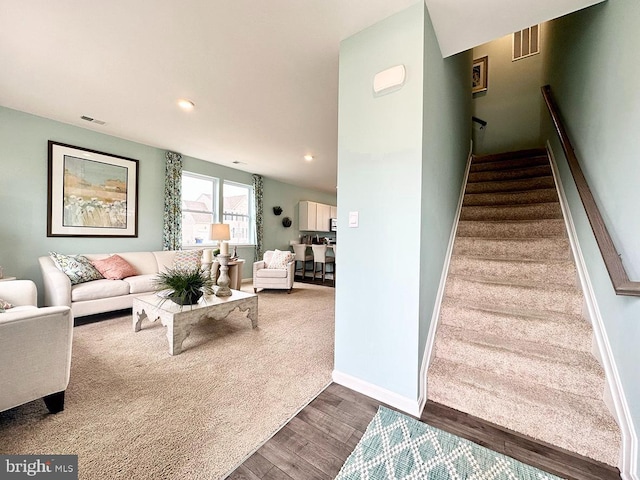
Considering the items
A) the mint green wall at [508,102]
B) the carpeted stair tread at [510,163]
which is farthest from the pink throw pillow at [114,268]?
the mint green wall at [508,102]

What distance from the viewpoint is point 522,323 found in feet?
5.83

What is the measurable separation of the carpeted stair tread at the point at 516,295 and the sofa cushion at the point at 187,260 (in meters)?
3.66

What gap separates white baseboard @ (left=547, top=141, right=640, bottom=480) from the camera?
1144 millimetres

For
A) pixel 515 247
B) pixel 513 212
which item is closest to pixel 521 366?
pixel 515 247

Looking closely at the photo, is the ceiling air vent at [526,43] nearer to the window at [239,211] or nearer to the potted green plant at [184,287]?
the window at [239,211]

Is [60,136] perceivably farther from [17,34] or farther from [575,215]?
[575,215]

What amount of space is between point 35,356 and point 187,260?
9.59 feet

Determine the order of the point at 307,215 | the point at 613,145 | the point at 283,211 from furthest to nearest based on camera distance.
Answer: the point at 307,215 < the point at 283,211 < the point at 613,145

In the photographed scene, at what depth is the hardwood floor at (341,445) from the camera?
1171 millimetres

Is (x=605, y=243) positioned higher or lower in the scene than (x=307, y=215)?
lower

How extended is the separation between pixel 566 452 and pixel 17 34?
4.34 m

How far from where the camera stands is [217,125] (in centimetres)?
339

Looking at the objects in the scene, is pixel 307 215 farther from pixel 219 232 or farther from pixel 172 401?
pixel 172 401

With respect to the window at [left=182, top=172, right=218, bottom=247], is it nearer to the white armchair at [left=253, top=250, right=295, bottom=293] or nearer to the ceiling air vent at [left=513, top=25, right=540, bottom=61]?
the white armchair at [left=253, top=250, right=295, bottom=293]
